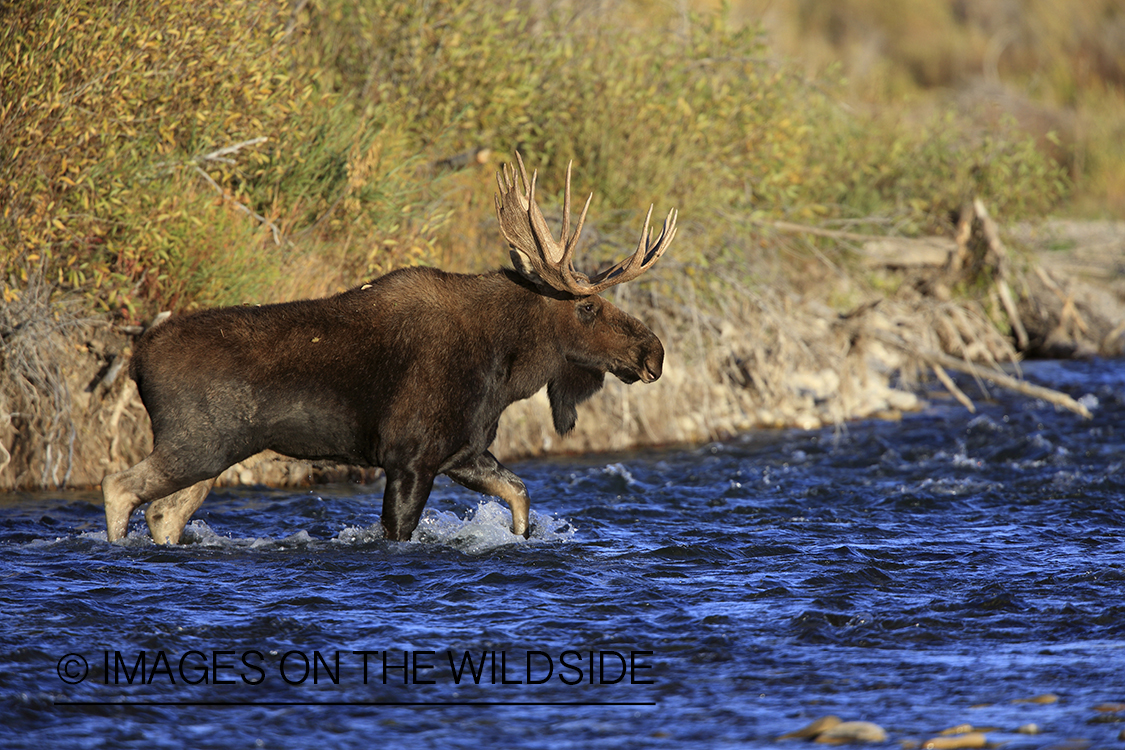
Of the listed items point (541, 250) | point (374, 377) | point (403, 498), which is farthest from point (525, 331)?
point (403, 498)

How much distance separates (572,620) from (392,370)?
194cm

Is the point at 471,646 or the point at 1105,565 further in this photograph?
the point at 1105,565

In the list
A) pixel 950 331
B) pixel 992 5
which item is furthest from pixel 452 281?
pixel 992 5

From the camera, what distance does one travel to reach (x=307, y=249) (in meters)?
9.67

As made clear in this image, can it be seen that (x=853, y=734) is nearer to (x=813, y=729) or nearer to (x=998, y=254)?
(x=813, y=729)

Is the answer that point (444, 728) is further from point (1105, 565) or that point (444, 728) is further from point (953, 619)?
point (1105, 565)

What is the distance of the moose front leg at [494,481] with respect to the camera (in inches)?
285

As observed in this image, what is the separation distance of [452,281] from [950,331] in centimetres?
793

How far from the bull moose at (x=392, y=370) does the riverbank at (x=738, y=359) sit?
76 centimetres

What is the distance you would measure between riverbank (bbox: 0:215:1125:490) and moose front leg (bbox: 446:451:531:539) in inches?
40.2

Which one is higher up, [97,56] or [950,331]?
[97,56]

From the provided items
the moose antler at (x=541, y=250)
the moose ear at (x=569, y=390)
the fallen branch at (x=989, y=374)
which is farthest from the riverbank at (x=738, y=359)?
the moose antler at (x=541, y=250)

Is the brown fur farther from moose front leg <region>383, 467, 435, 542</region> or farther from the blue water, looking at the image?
the blue water


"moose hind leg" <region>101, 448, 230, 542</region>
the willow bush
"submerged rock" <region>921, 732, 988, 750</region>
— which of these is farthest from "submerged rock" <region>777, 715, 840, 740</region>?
the willow bush
